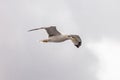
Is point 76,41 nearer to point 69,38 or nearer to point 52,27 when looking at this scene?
point 69,38

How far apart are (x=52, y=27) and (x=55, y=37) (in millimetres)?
3463

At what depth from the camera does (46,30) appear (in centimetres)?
4062

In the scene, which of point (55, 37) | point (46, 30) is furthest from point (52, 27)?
point (55, 37)

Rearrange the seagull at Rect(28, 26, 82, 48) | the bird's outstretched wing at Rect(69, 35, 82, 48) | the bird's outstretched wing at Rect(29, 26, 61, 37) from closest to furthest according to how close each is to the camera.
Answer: the seagull at Rect(28, 26, 82, 48)
the bird's outstretched wing at Rect(69, 35, 82, 48)
the bird's outstretched wing at Rect(29, 26, 61, 37)

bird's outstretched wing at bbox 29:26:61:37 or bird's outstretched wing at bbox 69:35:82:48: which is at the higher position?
bird's outstretched wing at bbox 29:26:61:37

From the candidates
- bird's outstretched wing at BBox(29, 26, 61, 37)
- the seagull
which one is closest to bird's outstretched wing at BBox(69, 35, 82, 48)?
the seagull

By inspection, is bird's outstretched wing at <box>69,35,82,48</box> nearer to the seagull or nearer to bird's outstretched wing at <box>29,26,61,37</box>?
the seagull

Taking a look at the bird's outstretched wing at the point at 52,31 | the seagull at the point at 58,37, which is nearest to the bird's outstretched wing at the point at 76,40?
the seagull at the point at 58,37

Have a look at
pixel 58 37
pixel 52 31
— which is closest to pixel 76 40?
pixel 58 37

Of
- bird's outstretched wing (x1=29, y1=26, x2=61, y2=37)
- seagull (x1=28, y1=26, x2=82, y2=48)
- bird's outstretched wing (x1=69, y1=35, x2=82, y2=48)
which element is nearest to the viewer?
seagull (x1=28, y1=26, x2=82, y2=48)

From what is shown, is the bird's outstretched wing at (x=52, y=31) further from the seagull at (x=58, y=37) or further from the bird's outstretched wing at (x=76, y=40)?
the bird's outstretched wing at (x=76, y=40)

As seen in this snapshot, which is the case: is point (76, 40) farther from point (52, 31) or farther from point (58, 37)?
point (52, 31)

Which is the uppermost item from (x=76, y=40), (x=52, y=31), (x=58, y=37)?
(x=58, y=37)

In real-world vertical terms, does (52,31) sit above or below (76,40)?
above
